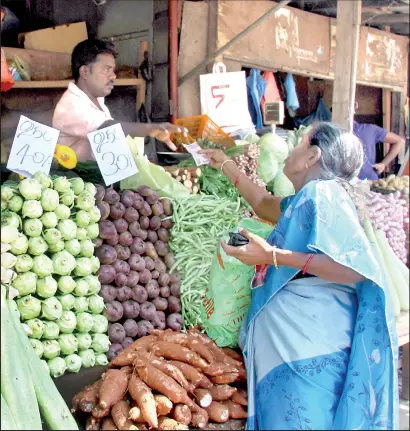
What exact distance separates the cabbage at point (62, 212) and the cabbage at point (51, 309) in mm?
381

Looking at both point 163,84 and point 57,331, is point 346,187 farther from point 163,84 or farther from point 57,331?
point 163,84

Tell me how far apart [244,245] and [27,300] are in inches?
37.8

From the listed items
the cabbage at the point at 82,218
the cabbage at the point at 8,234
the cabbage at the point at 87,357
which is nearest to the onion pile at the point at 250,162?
the cabbage at the point at 82,218

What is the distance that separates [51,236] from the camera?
8.16 feet

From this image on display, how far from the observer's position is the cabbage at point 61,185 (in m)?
2.61

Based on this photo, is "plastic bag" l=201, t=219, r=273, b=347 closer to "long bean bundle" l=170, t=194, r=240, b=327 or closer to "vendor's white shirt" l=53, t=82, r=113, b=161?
"long bean bundle" l=170, t=194, r=240, b=327

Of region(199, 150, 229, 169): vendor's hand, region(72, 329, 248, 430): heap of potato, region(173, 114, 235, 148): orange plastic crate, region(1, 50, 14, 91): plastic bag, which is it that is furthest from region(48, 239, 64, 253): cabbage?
region(173, 114, 235, 148): orange plastic crate

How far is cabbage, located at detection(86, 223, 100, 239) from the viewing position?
2.71m

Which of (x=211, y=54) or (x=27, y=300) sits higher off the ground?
(x=211, y=54)

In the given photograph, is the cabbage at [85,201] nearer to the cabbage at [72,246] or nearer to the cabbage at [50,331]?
the cabbage at [72,246]

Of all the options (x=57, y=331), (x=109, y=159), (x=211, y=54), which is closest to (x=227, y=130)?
(x=211, y=54)

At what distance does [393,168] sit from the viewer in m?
8.42

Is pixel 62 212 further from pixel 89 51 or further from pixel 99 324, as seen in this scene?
pixel 89 51

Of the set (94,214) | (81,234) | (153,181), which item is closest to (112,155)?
(153,181)
